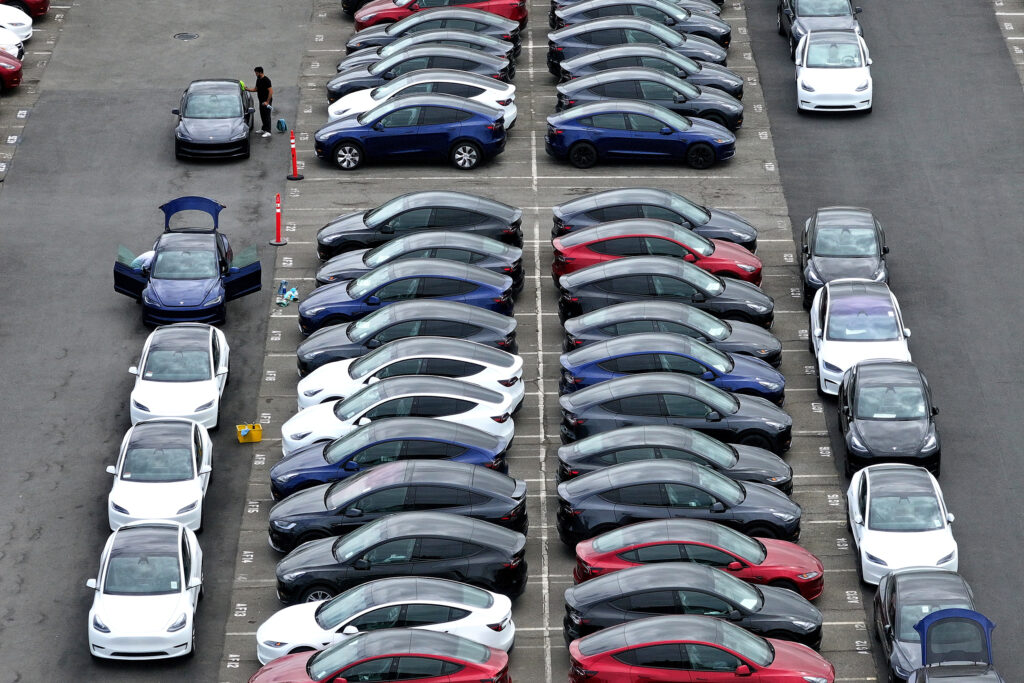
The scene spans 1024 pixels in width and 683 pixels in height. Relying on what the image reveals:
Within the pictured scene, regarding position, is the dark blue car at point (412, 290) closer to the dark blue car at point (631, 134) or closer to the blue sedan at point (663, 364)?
the blue sedan at point (663, 364)

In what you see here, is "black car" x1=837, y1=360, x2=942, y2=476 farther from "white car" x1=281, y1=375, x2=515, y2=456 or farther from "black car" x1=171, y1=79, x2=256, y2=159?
"black car" x1=171, y1=79, x2=256, y2=159

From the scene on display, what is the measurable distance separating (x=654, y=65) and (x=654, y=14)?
10.2ft

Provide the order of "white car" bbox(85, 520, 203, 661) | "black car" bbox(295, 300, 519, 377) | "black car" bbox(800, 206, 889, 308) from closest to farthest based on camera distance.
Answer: "white car" bbox(85, 520, 203, 661) < "black car" bbox(295, 300, 519, 377) < "black car" bbox(800, 206, 889, 308)

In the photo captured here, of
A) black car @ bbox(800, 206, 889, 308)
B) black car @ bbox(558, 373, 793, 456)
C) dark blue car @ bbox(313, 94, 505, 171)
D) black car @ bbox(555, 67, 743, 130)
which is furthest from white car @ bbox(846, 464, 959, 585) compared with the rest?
dark blue car @ bbox(313, 94, 505, 171)

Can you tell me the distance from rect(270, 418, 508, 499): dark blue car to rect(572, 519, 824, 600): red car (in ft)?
9.15

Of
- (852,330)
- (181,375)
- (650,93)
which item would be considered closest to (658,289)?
(852,330)

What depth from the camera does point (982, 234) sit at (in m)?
37.0

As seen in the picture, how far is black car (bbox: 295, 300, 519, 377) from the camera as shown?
31188 mm

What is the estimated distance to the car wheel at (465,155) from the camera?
38969 millimetres

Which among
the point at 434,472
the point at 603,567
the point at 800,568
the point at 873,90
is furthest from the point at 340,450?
the point at 873,90

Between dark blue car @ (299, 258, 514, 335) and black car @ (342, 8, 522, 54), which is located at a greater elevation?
dark blue car @ (299, 258, 514, 335)

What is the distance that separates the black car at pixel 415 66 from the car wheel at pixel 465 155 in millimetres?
2517

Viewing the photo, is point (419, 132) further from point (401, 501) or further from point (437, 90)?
point (401, 501)

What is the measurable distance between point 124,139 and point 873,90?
16.9 meters
